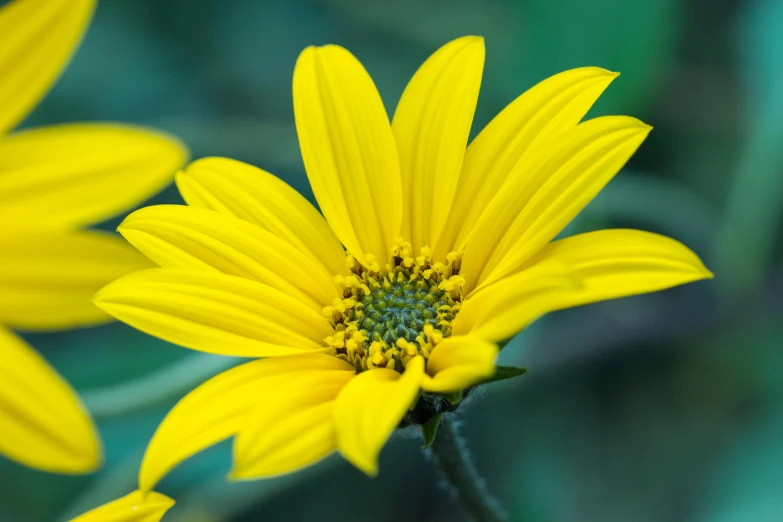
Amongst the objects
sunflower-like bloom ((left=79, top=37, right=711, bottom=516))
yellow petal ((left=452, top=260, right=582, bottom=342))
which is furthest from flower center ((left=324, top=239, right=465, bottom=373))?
yellow petal ((left=452, top=260, right=582, bottom=342))

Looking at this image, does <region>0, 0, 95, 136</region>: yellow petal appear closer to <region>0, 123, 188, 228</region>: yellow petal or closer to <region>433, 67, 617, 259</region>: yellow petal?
<region>0, 123, 188, 228</region>: yellow petal

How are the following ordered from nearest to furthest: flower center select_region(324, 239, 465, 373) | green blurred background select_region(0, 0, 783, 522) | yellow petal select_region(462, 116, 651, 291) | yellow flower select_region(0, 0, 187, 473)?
yellow petal select_region(462, 116, 651, 291), flower center select_region(324, 239, 465, 373), yellow flower select_region(0, 0, 187, 473), green blurred background select_region(0, 0, 783, 522)

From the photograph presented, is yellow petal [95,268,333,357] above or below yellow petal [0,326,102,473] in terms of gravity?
above

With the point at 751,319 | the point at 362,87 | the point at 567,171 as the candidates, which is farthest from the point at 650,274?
the point at 751,319

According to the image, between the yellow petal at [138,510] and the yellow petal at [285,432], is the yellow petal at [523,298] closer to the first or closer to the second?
the yellow petal at [285,432]

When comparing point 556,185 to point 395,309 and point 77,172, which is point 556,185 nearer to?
point 395,309

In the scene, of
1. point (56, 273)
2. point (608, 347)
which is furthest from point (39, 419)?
point (608, 347)

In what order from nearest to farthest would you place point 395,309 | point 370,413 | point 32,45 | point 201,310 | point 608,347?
point 370,413 < point 201,310 < point 395,309 < point 32,45 < point 608,347

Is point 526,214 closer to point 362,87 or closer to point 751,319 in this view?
point 362,87
